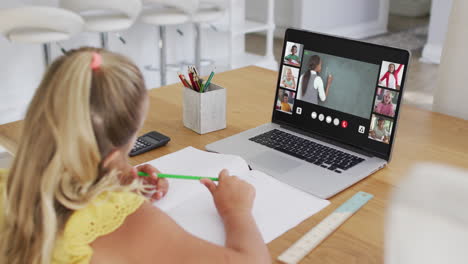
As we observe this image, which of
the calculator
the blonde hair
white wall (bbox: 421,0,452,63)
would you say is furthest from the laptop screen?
white wall (bbox: 421,0,452,63)

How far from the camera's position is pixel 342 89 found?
3.92 ft

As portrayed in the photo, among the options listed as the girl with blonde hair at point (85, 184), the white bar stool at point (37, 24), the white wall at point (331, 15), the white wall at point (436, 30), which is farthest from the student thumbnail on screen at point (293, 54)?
the white wall at point (331, 15)

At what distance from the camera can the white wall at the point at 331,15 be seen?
5285mm

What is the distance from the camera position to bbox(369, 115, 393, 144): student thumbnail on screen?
3.70 ft

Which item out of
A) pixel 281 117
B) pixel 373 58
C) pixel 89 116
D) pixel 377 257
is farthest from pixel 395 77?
pixel 89 116

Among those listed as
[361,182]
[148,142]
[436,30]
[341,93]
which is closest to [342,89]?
[341,93]

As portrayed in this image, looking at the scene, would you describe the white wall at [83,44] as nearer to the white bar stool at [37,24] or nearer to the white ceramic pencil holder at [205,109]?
the white bar stool at [37,24]

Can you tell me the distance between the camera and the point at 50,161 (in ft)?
2.27

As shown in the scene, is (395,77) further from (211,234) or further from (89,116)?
(89,116)

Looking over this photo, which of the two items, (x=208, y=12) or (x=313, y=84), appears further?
(x=208, y=12)

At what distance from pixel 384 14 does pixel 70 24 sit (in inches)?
166

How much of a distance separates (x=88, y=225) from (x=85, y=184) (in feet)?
0.20

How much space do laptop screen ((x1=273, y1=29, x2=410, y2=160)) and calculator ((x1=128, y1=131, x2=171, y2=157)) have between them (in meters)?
0.30

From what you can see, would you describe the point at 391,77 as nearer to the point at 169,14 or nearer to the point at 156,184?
the point at 156,184
